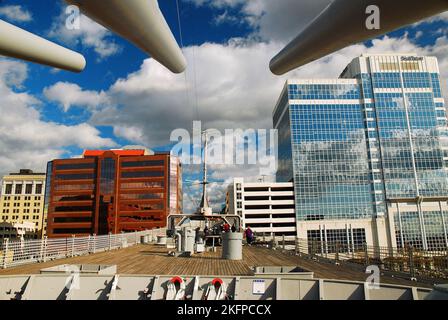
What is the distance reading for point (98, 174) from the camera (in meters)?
115

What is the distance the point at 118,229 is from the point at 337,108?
78.8 metres

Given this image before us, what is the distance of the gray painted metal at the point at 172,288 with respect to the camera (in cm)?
881

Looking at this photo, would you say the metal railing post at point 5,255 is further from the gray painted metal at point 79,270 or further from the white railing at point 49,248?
the gray painted metal at point 79,270

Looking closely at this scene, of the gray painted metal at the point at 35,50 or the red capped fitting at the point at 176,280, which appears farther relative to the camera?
the red capped fitting at the point at 176,280

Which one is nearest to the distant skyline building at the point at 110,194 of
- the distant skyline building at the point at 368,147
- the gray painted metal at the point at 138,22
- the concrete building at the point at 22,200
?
the distant skyline building at the point at 368,147

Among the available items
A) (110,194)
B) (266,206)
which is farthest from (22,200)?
(266,206)

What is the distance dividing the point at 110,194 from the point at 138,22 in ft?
388

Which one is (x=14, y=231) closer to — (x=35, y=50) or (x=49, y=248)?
(x=49, y=248)

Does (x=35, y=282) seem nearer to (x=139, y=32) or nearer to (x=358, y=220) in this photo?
(x=139, y=32)

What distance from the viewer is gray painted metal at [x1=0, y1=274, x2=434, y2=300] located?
8.81m

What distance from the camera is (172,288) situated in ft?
29.8

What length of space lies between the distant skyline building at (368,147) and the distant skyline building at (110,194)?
43.0 metres

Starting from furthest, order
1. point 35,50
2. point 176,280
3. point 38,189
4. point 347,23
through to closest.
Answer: point 38,189 → point 176,280 → point 35,50 → point 347,23
